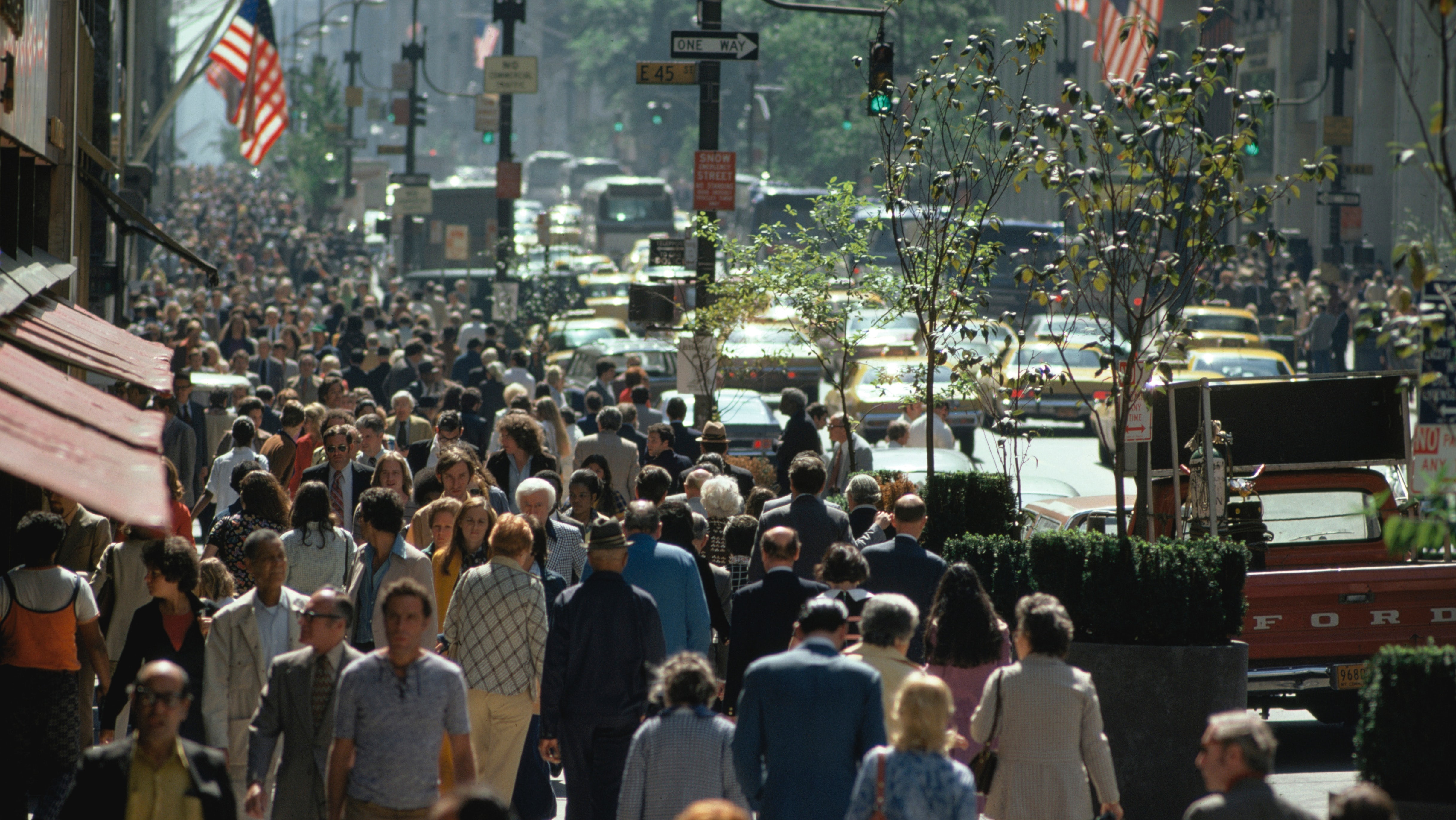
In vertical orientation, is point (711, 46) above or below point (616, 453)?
above

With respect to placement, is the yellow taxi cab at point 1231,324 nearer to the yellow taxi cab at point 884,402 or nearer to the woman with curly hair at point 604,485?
the yellow taxi cab at point 884,402

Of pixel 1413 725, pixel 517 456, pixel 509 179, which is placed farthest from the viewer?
pixel 509 179

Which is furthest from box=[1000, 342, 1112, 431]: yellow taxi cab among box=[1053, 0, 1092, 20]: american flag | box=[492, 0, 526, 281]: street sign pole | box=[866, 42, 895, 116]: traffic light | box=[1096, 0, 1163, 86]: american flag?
box=[866, 42, 895, 116]: traffic light

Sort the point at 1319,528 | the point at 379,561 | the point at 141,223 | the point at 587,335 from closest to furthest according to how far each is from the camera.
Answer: the point at 379,561 → the point at 1319,528 → the point at 141,223 → the point at 587,335

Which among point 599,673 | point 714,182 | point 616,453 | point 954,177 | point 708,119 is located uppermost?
point 708,119

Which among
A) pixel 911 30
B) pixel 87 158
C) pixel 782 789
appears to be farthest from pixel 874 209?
pixel 911 30

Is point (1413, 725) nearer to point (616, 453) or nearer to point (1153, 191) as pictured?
point (1153, 191)

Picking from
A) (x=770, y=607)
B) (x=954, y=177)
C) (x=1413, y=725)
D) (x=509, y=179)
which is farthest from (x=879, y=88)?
(x=509, y=179)

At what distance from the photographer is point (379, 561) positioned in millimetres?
8711

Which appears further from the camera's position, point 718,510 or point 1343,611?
point 718,510

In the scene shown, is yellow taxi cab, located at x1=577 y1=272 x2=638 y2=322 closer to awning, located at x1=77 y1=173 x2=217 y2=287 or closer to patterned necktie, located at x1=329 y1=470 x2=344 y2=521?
awning, located at x1=77 y1=173 x2=217 y2=287

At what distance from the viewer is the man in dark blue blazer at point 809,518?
10.2 meters

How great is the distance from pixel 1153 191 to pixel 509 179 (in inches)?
919

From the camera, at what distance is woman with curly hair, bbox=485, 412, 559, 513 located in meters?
12.6
